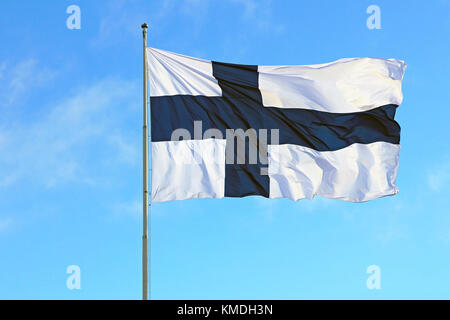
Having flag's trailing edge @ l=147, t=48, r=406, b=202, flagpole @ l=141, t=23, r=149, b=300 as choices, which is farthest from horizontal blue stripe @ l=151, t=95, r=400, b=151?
flagpole @ l=141, t=23, r=149, b=300

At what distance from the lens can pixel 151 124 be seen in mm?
17688

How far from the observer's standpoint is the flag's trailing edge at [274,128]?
57.5ft

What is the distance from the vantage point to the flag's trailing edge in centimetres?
1753

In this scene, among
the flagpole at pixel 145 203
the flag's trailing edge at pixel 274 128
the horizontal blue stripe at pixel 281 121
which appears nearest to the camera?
the flagpole at pixel 145 203

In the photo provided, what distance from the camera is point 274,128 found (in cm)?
1878

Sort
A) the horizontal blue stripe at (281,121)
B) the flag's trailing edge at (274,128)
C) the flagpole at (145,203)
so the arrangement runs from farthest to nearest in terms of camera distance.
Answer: the horizontal blue stripe at (281,121) < the flag's trailing edge at (274,128) < the flagpole at (145,203)
